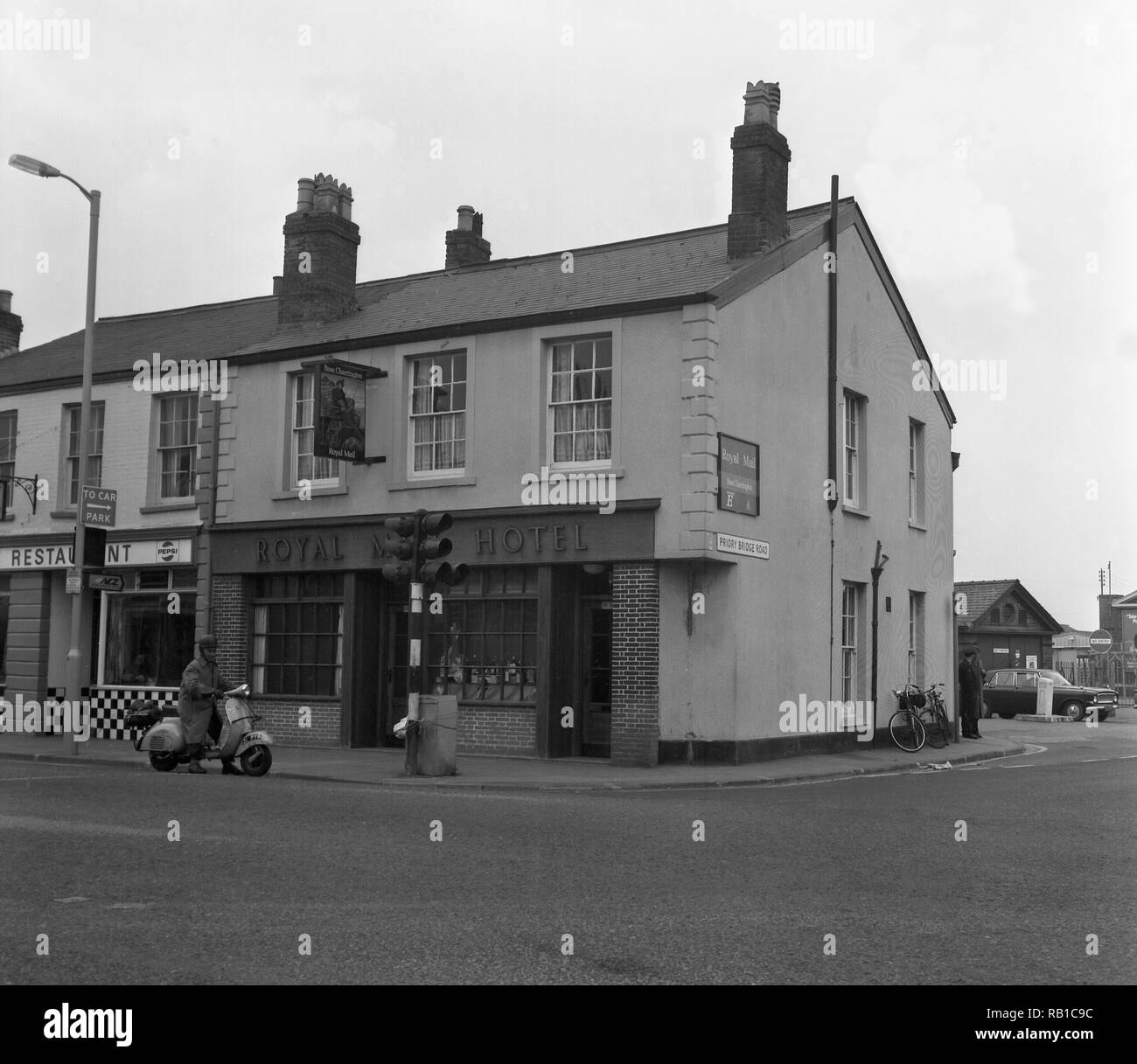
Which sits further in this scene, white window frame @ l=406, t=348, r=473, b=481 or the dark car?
the dark car

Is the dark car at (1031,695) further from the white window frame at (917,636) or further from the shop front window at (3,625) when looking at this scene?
the shop front window at (3,625)

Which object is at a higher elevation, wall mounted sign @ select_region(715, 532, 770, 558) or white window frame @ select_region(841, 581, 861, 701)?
wall mounted sign @ select_region(715, 532, 770, 558)

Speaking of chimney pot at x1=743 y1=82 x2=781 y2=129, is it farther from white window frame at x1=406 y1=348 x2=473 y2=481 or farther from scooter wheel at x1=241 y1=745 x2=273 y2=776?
scooter wheel at x1=241 y1=745 x2=273 y2=776

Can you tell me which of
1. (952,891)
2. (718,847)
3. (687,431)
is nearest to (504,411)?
(687,431)

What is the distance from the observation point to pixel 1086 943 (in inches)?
277

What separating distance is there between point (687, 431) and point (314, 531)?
265 inches

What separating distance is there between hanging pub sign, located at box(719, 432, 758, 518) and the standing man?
9.90 meters

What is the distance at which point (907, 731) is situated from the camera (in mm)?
24125

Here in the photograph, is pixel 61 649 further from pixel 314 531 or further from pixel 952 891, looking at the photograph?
pixel 952 891

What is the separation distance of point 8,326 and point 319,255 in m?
11.0

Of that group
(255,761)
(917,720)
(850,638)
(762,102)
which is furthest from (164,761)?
(762,102)

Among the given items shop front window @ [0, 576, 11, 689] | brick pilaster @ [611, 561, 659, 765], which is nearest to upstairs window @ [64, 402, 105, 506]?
shop front window @ [0, 576, 11, 689]

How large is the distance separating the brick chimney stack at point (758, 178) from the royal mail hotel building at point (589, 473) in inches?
1.7

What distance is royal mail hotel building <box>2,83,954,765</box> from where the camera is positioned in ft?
63.8
